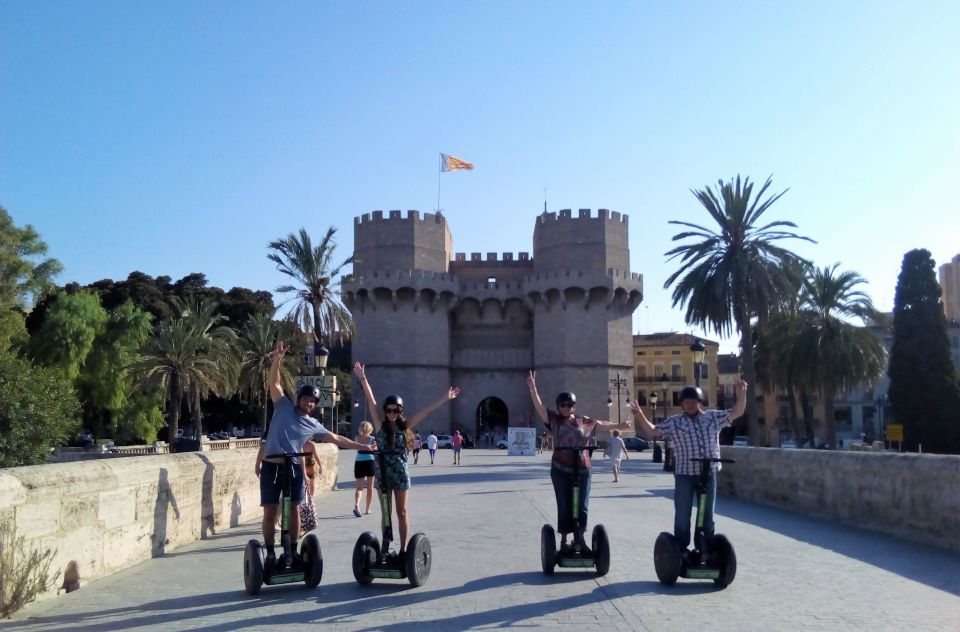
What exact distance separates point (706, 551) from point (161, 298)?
177ft

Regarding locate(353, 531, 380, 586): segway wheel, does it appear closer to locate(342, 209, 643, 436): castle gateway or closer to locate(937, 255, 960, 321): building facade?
locate(342, 209, 643, 436): castle gateway

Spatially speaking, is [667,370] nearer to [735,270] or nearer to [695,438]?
[735,270]

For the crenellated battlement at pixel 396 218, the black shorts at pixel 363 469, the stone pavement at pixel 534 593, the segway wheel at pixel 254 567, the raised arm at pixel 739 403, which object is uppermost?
the crenellated battlement at pixel 396 218

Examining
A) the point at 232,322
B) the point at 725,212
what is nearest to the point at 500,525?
the point at 725,212

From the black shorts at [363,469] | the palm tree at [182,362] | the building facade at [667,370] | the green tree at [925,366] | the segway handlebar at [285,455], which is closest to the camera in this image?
the segway handlebar at [285,455]

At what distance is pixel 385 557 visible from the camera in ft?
21.8

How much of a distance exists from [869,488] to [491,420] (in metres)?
52.0

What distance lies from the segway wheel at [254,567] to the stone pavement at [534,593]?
92 mm

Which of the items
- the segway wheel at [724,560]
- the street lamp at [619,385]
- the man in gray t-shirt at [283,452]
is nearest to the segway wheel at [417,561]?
the man in gray t-shirt at [283,452]

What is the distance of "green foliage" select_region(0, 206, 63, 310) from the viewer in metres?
37.8

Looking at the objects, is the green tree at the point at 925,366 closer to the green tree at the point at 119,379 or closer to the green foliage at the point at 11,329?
the green tree at the point at 119,379

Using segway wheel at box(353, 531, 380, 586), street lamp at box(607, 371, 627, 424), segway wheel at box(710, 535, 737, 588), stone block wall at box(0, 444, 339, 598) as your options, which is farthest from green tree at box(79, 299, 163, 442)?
segway wheel at box(710, 535, 737, 588)

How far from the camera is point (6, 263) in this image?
37875 millimetres

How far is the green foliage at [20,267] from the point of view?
124 feet
